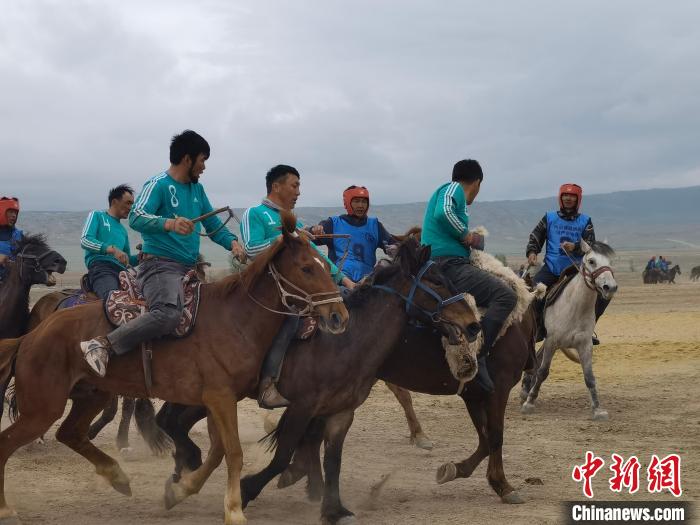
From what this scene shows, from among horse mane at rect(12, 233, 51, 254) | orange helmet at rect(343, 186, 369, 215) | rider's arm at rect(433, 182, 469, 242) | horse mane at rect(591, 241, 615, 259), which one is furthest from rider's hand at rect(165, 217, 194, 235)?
horse mane at rect(591, 241, 615, 259)

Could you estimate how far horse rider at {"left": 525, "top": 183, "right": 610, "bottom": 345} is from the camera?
11938 mm

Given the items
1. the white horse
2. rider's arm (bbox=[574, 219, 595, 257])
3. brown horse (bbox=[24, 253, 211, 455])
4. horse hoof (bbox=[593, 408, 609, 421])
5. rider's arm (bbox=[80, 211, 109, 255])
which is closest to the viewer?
brown horse (bbox=[24, 253, 211, 455])

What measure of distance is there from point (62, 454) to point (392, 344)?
15.5 feet

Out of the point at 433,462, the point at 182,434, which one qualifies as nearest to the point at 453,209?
the point at 433,462

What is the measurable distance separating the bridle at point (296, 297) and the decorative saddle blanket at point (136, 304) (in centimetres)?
46

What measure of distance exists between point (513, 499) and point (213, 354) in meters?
2.93

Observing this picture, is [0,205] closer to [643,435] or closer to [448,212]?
[448,212]

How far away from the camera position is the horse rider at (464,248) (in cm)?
779

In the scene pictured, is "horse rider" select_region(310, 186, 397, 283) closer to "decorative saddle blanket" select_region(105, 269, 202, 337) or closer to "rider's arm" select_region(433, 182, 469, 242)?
"rider's arm" select_region(433, 182, 469, 242)

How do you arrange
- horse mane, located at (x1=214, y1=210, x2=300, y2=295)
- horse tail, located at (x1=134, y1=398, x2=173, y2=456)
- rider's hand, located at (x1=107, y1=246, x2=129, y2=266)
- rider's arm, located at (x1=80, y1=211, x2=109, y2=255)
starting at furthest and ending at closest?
rider's arm, located at (x1=80, y1=211, x2=109, y2=255) → rider's hand, located at (x1=107, y1=246, x2=129, y2=266) → horse tail, located at (x1=134, y1=398, x2=173, y2=456) → horse mane, located at (x1=214, y1=210, x2=300, y2=295)

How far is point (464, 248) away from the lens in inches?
323

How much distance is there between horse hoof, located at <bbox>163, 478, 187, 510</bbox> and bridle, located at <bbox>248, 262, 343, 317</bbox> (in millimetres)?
1627

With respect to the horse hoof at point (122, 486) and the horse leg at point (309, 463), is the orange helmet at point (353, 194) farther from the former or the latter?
the horse hoof at point (122, 486)

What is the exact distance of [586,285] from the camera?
11.7 meters
